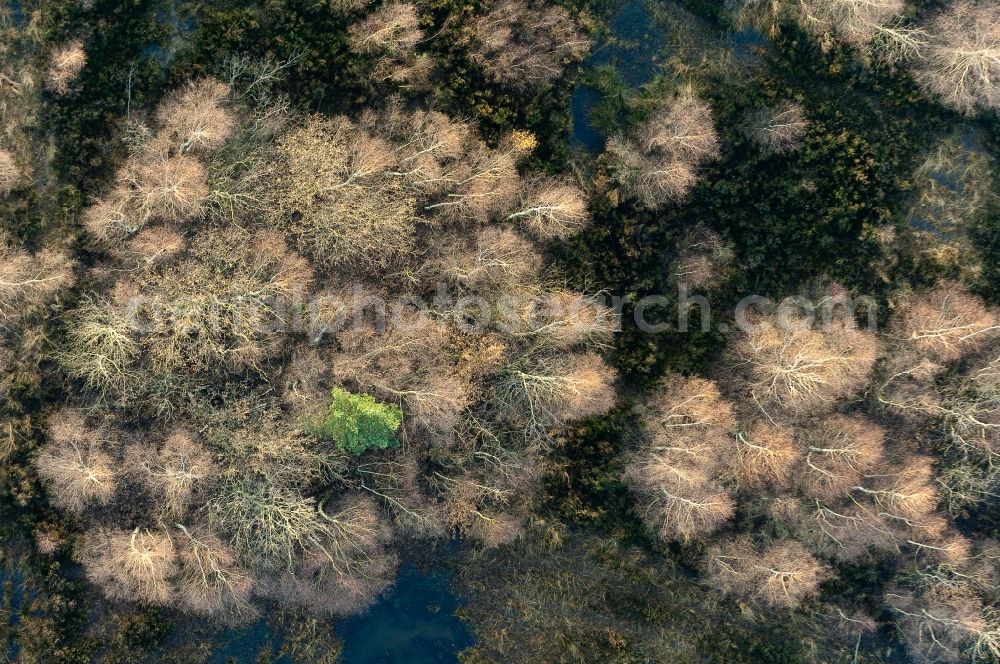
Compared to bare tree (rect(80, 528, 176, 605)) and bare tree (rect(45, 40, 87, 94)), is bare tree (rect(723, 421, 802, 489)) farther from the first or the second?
bare tree (rect(45, 40, 87, 94))

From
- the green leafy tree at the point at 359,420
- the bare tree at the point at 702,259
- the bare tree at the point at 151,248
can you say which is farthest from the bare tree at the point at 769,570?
the bare tree at the point at 151,248

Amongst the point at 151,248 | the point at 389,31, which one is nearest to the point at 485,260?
the point at 389,31

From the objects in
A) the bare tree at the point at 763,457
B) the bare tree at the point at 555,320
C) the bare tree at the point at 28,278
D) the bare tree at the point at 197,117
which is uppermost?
the bare tree at the point at 197,117

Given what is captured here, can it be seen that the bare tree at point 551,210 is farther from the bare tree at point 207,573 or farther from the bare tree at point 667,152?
the bare tree at point 207,573

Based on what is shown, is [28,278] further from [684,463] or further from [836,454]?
[836,454]

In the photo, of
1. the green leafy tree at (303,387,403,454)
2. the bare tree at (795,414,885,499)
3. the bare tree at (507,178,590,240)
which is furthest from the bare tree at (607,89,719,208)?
the green leafy tree at (303,387,403,454)

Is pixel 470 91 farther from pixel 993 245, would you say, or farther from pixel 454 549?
pixel 993 245

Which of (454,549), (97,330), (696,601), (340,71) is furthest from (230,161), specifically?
(696,601)
